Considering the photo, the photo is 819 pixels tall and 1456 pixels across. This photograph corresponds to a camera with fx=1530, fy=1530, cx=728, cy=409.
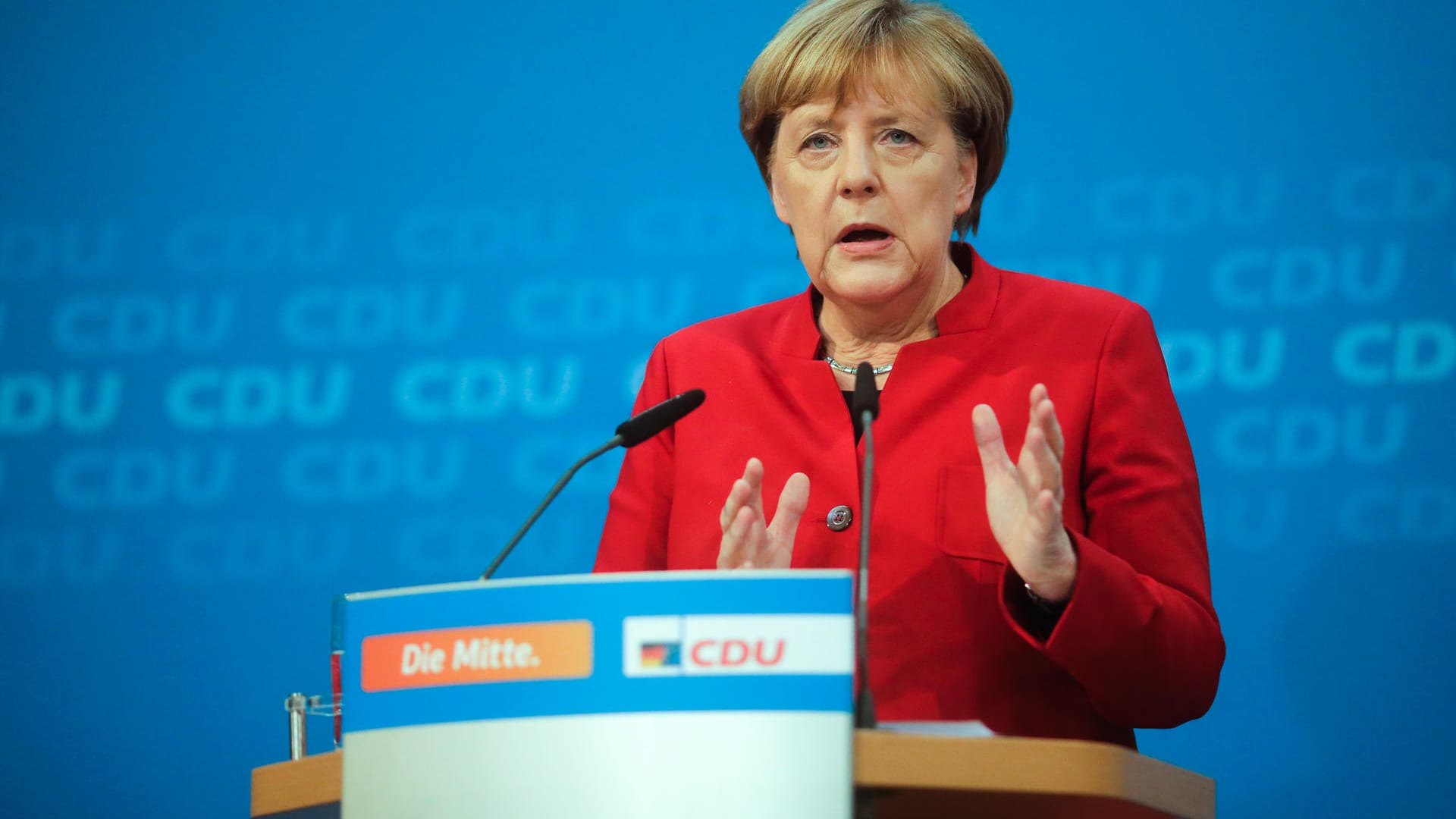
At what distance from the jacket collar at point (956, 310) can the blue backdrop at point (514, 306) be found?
1.78 feet

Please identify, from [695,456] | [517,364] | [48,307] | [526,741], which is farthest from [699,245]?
[526,741]

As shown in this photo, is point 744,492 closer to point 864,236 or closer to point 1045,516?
point 1045,516

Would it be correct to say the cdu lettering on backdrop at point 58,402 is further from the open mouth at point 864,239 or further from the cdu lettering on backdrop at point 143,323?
the open mouth at point 864,239

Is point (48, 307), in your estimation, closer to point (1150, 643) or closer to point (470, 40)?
point (470, 40)

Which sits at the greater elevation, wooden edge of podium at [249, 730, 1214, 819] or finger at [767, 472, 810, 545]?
finger at [767, 472, 810, 545]

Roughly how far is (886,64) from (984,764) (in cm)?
106

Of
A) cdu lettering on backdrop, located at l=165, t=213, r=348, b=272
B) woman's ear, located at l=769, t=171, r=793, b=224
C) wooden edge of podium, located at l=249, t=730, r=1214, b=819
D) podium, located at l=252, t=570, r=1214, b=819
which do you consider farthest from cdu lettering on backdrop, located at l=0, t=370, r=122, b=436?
wooden edge of podium, located at l=249, t=730, r=1214, b=819

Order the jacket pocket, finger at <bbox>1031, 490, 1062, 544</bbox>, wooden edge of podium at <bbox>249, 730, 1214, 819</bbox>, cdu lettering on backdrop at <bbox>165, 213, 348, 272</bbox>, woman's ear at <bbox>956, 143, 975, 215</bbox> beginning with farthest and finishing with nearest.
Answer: cdu lettering on backdrop at <bbox>165, 213, 348, 272</bbox>
woman's ear at <bbox>956, 143, 975, 215</bbox>
the jacket pocket
finger at <bbox>1031, 490, 1062, 544</bbox>
wooden edge of podium at <bbox>249, 730, 1214, 819</bbox>

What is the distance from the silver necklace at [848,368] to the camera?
6.69ft

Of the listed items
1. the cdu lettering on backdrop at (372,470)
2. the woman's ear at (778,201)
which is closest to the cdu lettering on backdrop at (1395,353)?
the woman's ear at (778,201)

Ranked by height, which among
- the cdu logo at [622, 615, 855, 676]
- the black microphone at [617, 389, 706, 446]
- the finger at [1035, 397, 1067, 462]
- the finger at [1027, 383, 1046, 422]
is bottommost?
the cdu logo at [622, 615, 855, 676]

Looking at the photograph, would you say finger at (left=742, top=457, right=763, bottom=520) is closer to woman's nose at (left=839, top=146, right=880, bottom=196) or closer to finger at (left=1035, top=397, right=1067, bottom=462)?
finger at (left=1035, top=397, right=1067, bottom=462)

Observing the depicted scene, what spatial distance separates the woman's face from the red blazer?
0.32ft

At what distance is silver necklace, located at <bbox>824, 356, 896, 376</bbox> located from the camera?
2.04 metres
